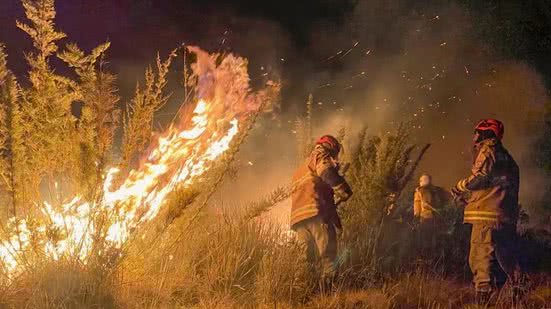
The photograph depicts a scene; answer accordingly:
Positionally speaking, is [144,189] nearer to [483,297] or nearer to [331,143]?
[331,143]

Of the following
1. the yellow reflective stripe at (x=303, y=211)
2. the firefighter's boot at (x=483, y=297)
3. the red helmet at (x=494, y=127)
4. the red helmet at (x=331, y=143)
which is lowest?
the firefighter's boot at (x=483, y=297)

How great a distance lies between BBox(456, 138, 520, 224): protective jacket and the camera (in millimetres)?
6527

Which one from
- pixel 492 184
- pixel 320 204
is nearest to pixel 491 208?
pixel 492 184

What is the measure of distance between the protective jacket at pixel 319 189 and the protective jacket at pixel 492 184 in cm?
125

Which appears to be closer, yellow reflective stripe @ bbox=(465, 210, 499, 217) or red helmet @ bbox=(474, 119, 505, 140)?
yellow reflective stripe @ bbox=(465, 210, 499, 217)

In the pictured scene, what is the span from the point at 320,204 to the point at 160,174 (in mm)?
1858

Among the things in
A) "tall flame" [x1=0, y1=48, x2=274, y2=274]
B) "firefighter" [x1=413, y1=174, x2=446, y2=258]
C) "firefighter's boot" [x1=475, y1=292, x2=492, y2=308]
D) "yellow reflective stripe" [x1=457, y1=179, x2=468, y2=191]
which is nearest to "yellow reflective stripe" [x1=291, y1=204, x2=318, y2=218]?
"tall flame" [x1=0, y1=48, x2=274, y2=274]

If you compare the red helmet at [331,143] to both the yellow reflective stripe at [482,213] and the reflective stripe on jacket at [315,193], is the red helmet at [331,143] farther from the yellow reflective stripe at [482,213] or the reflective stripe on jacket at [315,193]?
the yellow reflective stripe at [482,213]

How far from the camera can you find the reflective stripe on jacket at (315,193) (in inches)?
270

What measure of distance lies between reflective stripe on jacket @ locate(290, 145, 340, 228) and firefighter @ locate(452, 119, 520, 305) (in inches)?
50.2

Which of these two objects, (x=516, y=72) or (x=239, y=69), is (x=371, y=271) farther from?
(x=516, y=72)

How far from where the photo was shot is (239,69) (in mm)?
6164

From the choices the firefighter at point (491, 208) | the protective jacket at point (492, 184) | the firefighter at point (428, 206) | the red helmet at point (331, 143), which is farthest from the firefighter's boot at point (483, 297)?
the firefighter at point (428, 206)

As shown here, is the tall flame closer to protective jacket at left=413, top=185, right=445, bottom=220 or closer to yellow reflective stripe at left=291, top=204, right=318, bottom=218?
yellow reflective stripe at left=291, top=204, right=318, bottom=218
